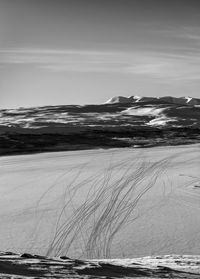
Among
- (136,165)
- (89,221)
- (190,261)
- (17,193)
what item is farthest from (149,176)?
(190,261)

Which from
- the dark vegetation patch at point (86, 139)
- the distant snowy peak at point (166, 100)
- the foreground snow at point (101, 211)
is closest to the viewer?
the foreground snow at point (101, 211)

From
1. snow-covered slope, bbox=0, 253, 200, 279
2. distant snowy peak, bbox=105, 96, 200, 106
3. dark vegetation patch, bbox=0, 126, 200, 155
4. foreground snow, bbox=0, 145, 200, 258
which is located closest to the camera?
snow-covered slope, bbox=0, 253, 200, 279

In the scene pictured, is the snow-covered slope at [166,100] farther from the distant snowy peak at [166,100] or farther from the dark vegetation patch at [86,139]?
the dark vegetation patch at [86,139]

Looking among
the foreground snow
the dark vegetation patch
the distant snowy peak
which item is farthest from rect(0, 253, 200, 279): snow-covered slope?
the distant snowy peak

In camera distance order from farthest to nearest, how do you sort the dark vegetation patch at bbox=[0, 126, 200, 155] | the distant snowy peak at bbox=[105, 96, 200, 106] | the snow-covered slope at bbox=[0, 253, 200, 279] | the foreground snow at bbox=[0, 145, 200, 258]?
the distant snowy peak at bbox=[105, 96, 200, 106]
the dark vegetation patch at bbox=[0, 126, 200, 155]
the foreground snow at bbox=[0, 145, 200, 258]
the snow-covered slope at bbox=[0, 253, 200, 279]

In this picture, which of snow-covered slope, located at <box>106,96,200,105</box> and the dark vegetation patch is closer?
the dark vegetation patch

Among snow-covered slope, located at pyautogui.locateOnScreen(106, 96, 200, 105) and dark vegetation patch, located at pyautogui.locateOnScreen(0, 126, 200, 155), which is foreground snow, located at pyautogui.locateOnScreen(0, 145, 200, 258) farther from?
snow-covered slope, located at pyautogui.locateOnScreen(106, 96, 200, 105)

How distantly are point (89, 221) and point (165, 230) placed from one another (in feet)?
4.83

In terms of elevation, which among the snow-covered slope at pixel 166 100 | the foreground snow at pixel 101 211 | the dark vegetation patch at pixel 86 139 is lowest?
the foreground snow at pixel 101 211

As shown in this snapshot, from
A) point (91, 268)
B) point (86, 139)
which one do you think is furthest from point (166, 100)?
point (91, 268)

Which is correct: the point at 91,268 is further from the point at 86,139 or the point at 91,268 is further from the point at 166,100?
the point at 166,100

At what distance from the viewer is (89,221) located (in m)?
8.41

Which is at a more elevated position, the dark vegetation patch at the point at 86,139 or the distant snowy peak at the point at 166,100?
the distant snowy peak at the point at 166,100

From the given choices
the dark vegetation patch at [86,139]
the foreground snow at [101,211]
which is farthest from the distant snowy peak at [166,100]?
the foreground snow at [101,211]
